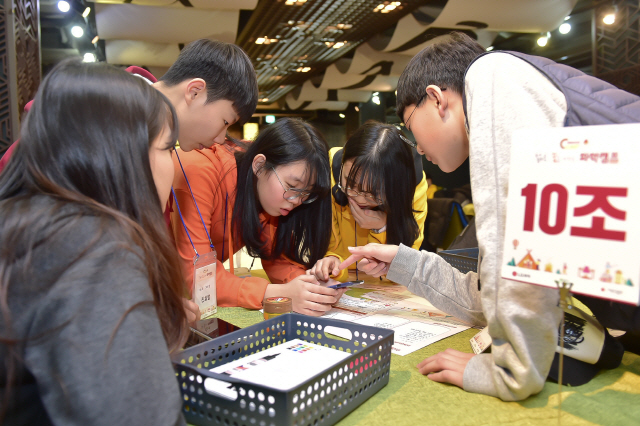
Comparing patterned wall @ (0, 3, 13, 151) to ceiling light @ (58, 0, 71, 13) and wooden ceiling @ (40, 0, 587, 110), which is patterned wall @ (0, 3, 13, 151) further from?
ceiling light @ (58, 0, 71, 13)

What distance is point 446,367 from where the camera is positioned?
0.94m

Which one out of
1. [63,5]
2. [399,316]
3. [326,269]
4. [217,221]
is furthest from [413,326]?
[63,5]

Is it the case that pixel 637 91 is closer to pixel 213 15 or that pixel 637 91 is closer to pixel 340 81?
pixel 213 15

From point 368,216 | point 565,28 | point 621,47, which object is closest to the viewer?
point 368,216

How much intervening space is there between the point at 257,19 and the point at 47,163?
258 inches

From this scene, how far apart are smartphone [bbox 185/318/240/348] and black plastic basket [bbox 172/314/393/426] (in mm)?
59

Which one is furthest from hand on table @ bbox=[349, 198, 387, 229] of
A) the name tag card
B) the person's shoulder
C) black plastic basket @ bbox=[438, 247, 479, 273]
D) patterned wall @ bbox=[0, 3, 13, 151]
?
patterned wall @ bbox=[0, 3, 13, 151]

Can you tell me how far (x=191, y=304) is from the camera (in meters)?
1.17

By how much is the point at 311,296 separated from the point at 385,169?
2.22ft

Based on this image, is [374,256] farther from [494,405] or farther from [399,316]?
[494,405]

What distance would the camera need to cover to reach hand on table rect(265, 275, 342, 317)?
145 cm

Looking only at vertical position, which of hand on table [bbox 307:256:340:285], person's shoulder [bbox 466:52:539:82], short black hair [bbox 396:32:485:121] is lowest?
hand on table [bbox 307:256:340:285]

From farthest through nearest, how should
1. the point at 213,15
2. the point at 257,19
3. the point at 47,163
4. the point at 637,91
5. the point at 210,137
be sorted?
the point at 257,19, the point at 213,15, the point at 637,91, the point at 210,137, the point at 47,163

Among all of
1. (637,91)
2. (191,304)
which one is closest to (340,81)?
(637,91)
